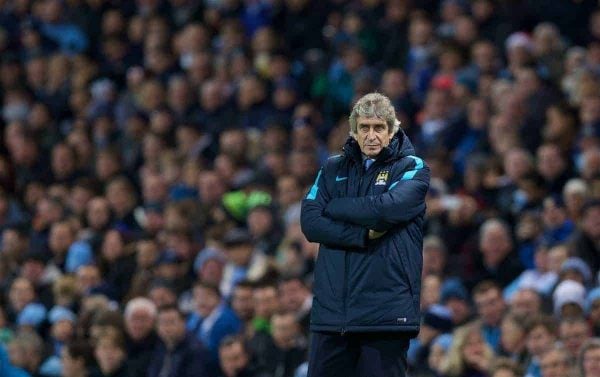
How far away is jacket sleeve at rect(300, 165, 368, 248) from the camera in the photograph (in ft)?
24.4

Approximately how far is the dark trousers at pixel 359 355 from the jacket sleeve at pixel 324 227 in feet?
1.44

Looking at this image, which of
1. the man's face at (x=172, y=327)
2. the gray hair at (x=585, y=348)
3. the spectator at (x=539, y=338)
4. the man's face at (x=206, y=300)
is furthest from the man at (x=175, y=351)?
the gray hair at (x=585, y=348)

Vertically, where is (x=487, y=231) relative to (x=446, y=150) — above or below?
below

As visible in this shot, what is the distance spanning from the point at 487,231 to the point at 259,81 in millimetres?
4734

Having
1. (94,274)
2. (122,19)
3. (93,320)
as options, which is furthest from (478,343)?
(122,19)

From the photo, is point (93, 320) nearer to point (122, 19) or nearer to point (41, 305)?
point (41, 305)

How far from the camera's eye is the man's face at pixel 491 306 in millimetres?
11336

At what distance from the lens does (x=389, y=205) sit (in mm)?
7414

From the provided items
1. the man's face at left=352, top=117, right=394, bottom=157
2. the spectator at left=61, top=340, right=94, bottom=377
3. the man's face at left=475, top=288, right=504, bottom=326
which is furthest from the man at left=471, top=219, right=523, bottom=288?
the man's face at left=352, top=117, right=394, bottom=157

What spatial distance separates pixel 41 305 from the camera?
14.2 metres

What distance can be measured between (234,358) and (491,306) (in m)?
1.90

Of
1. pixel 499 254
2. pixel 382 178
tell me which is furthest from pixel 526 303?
pixel 382 178

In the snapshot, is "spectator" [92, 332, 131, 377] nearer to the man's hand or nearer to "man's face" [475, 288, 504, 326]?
"man's face" [475, 288, 504, 326]

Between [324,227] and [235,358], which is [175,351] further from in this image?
[324,227]
